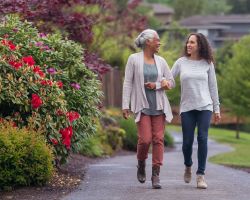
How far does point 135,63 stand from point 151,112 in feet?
2.05

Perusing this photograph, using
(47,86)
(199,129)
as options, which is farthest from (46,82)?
(199,129)

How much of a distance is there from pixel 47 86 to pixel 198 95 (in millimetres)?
1931

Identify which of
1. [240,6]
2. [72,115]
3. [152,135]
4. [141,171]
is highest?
[240,6]

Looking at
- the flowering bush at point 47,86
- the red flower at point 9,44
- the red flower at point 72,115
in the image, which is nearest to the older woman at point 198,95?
the red flower at point 72,115

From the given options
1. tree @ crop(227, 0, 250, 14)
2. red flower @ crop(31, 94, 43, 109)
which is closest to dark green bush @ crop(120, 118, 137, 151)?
red flower @ crop(31, 94, 43, 109)

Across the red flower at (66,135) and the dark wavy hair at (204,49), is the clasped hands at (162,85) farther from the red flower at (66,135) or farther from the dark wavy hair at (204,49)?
the red flower at (66,135)

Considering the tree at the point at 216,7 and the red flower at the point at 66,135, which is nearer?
the red flower at the point at 66,135

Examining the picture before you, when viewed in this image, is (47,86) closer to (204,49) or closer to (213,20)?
(204,49)

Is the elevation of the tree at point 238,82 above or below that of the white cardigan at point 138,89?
below

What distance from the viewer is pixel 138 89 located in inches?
367

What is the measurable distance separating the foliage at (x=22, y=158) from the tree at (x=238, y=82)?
23.7 metres

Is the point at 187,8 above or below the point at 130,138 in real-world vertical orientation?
above

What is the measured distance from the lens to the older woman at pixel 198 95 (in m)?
9.36

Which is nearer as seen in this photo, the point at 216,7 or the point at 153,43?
the point at 153,43
